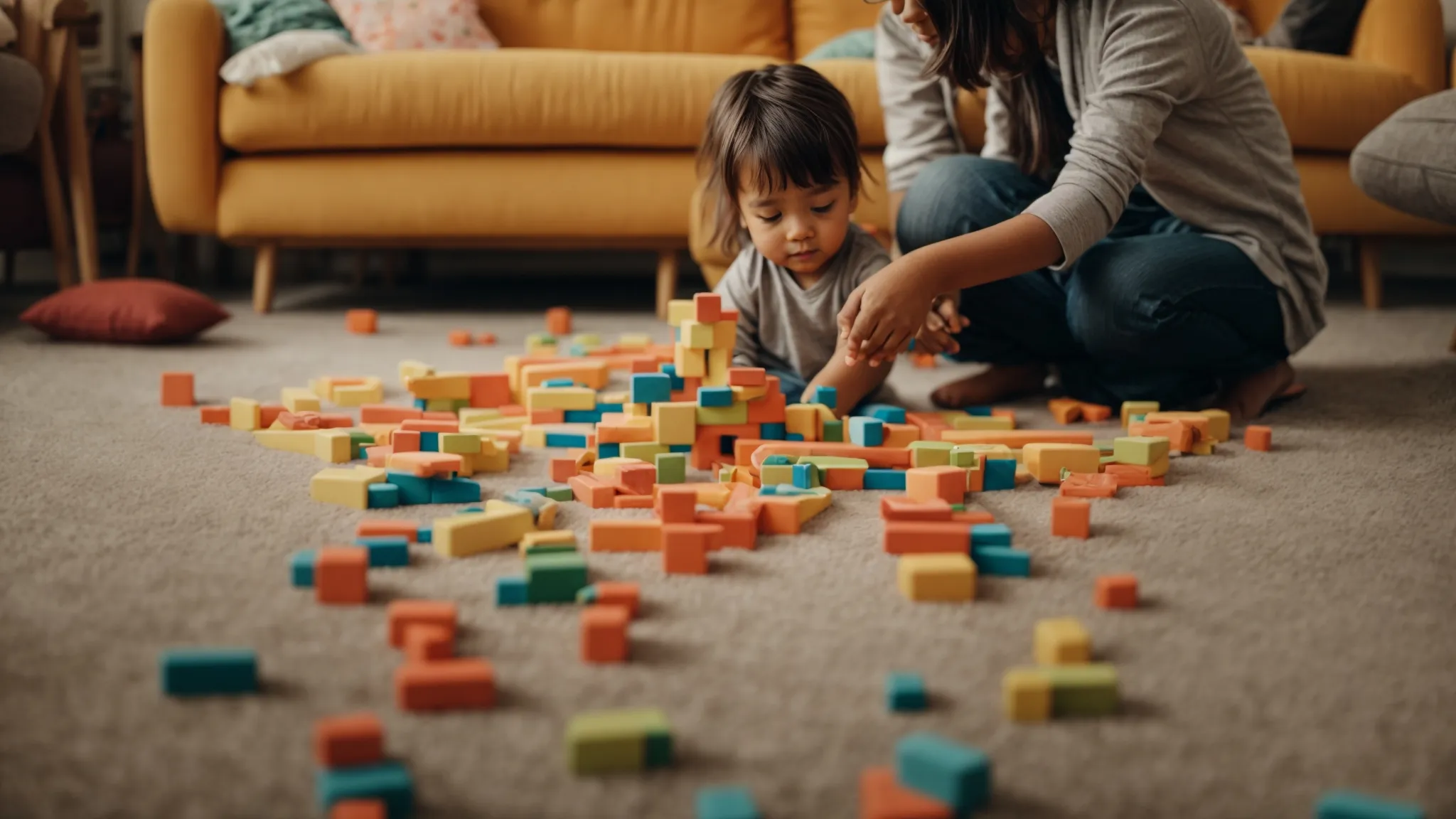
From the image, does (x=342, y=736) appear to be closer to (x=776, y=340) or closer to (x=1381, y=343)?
(x=776, y=340)

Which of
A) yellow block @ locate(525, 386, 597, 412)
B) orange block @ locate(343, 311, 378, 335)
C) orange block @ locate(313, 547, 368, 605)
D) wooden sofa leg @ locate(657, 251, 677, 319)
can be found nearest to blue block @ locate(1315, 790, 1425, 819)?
orange block @ locate(313, 547, 368, 605)

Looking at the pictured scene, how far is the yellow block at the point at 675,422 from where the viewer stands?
4.31ft

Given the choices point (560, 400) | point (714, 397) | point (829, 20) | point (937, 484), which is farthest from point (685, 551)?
point (829, 20)

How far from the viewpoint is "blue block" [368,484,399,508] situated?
1.14m

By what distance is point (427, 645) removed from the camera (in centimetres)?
76

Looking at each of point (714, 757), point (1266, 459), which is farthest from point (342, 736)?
point (1266, 459)

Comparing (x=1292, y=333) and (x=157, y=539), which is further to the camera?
(x=1292, y=333)

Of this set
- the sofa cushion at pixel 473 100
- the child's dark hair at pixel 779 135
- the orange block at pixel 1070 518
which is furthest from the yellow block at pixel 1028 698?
the sofa cushion at pixel 473 100

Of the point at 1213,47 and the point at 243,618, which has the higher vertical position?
the point at 1213,47

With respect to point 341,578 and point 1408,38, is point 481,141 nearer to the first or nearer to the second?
point 341,578

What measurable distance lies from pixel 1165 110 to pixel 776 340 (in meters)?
0.59

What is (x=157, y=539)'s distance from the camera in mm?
1035

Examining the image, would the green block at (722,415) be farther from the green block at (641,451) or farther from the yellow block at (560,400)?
the yellow block at (560,400)

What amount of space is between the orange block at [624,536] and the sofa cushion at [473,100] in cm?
178
